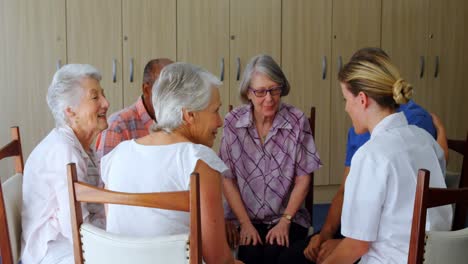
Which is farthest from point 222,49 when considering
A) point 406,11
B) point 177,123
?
point 177,123

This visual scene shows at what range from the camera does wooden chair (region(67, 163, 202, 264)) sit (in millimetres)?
1408

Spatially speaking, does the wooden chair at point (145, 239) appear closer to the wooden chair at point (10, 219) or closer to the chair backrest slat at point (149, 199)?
the chair backrest slat at point (149, 199)

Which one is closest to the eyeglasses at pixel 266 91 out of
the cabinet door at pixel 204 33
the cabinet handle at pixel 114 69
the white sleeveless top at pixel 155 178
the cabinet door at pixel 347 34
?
the white sleeveless top at pixel 155 178

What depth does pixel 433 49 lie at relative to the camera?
484 centimetres

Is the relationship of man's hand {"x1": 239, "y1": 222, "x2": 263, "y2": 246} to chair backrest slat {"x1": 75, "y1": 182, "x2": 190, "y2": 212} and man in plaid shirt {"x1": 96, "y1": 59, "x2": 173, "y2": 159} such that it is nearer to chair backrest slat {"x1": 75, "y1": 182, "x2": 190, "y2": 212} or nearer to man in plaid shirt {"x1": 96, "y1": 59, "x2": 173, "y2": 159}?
man in plaid shirt {"x1": 96, "y1": 59, "x2": 173, "y2": 159}

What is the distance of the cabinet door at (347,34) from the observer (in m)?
4.67

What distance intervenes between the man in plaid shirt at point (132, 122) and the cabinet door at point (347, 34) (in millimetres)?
2167

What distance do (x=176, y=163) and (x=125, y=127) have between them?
1.12 metres

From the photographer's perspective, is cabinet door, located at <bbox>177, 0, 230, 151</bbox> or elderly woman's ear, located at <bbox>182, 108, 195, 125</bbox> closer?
elderly woman's ear, located at <bbox>182, 108, 195, 125</bbox>

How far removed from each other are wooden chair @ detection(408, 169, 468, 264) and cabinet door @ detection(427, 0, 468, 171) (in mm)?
3554

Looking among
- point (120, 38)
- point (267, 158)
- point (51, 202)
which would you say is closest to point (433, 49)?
point (120, 38)

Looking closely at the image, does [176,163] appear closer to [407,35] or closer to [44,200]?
[44,200]

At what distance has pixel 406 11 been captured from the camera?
4.77 metres

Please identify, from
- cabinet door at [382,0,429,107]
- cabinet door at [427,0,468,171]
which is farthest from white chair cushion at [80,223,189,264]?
cabinet door at [427,0,468,171]
